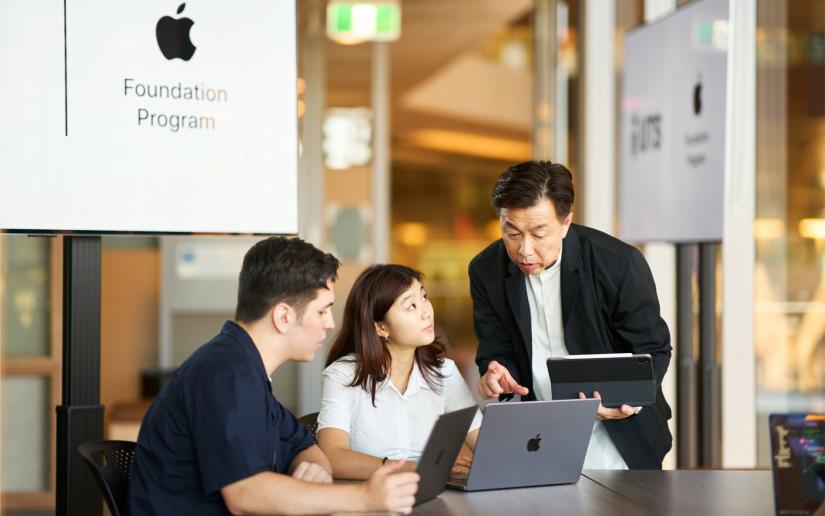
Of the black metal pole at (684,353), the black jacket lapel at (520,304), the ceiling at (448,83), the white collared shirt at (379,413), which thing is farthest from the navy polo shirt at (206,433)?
the ceiling at (448,83)

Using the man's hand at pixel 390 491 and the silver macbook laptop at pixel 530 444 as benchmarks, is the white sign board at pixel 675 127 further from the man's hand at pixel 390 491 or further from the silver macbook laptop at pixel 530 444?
the man's hand at pixel 390 491

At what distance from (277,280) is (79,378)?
92 centimetres

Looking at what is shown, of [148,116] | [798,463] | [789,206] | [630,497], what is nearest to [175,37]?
[148,116]

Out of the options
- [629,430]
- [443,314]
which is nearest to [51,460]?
[629,430]

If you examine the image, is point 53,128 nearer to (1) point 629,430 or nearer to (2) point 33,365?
(1) point 629,430

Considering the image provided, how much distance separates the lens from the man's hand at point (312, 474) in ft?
7.98

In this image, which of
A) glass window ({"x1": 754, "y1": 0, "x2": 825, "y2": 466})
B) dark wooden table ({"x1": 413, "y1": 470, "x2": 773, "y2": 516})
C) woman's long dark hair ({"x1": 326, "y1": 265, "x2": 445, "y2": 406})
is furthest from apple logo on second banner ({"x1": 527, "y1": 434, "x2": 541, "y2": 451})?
glass window ({"x1": 754, "y1": 0, "x2": 825, "y2": 466})

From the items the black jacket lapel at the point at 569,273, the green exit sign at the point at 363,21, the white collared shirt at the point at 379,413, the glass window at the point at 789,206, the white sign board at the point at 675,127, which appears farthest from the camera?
the green exit sign at the point at 363,21

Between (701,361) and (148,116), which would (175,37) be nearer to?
(148,116)

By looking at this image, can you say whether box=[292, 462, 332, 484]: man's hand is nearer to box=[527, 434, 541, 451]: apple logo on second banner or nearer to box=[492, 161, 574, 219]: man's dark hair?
box=[527, 434, 541, 451]: apple logo on second banner

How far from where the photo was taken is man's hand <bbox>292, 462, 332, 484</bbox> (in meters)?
2.43

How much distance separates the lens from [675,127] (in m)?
4.33

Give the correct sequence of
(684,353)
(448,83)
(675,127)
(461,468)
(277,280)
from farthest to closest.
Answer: (448,83) < (684,353) < (675,127) < (461,468) < (277,280)

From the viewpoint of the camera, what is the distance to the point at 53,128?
2783mm
